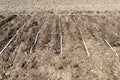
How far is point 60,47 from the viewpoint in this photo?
11250 mm

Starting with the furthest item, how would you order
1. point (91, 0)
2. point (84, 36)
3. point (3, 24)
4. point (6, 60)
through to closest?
1. point (91, 0)
2. point (3, 24)
3. point (84, 36)
4. point (6, 60)

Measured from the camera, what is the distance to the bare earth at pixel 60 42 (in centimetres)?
941

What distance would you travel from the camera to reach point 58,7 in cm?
1772

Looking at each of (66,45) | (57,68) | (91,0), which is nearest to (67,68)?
(57,68)

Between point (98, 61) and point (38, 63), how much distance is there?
2.56m

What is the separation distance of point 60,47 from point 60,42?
524 mm

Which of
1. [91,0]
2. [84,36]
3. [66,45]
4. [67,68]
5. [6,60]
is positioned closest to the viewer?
[67,68]

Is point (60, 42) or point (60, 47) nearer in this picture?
point (60, 47)

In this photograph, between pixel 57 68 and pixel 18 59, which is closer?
pixel 57 68

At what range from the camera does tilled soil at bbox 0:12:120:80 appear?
9344 millimetres

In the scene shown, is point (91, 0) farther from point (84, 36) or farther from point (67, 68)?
point (67, 68)

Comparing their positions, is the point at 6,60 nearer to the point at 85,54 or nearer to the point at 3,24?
the point at 85,54

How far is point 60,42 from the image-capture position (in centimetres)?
1172

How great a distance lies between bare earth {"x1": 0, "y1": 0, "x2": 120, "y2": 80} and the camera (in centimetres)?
941
